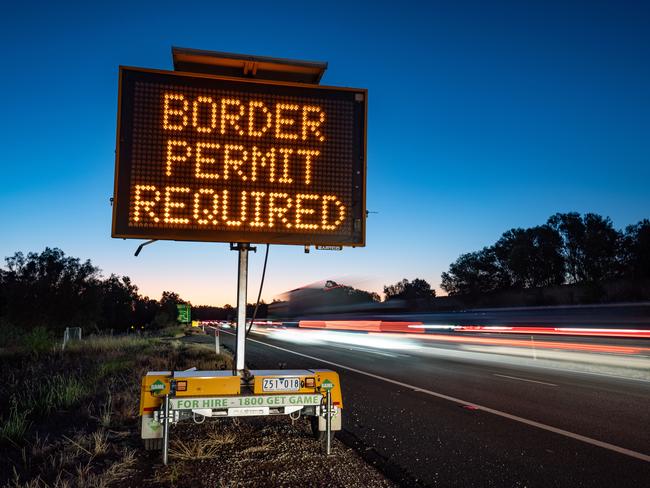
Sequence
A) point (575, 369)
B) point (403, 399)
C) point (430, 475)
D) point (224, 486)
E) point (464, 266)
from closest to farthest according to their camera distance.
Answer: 1. point (224, 486)
2. point (430, 475)
3. point (403, 399)
4. point (575, 369)
5. point (464, 266)

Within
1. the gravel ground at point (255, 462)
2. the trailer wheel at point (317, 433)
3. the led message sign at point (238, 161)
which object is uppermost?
the led message sign at point (238, 161)

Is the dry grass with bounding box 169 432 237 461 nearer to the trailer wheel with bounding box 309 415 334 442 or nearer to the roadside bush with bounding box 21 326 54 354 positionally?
the trailer wheel with bounding box 309 415 334 442

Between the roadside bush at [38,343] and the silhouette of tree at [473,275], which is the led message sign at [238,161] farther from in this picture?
the silhouette of tree at [473,275]

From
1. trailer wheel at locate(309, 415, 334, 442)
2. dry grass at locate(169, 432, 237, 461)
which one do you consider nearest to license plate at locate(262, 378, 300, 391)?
trailer wheel at locate(309, 415, 334, 442)

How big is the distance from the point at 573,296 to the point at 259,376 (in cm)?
5967

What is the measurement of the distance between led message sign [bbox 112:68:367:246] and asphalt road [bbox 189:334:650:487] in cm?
255

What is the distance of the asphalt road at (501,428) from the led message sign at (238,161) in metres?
2.55

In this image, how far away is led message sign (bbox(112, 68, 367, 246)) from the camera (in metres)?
5.50

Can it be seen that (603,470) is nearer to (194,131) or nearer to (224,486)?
(224,486)

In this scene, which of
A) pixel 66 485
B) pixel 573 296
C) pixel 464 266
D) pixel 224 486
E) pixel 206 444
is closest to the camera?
pixel 66 485

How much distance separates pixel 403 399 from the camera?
9.52 m

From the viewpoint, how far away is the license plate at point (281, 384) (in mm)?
4984

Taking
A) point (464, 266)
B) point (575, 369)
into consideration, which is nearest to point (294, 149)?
point (575, 369)

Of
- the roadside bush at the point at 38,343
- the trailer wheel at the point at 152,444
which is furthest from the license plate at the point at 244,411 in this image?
the roadside bush at the point at 38,343
